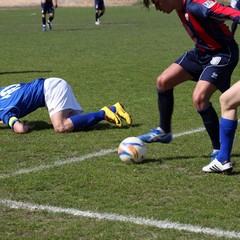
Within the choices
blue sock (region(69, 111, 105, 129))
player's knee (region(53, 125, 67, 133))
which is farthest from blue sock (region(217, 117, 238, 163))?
player's knee (region(53, 125, 67, 133))

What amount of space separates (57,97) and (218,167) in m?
2.65

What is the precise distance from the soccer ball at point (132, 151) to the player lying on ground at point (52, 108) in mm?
1570

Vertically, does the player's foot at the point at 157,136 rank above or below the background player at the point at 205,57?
below

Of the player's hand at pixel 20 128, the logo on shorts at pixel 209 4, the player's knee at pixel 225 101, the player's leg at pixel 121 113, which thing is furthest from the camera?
the player's leg at pixel 121 113

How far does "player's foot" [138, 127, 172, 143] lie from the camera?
22.6ft

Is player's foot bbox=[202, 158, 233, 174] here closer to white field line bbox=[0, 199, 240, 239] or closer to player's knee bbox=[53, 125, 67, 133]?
white field line bbox=[0, 199, 240, 239]

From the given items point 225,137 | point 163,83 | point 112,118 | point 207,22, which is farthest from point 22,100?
point 225,137

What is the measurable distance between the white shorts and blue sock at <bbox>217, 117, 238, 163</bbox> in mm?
2548

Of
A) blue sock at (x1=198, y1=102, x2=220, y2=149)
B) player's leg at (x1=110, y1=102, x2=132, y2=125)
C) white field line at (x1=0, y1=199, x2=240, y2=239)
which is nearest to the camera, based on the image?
white field line at (x1=0, y1=199, x2=240, y2=239)

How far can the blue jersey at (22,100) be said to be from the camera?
813 centimetres

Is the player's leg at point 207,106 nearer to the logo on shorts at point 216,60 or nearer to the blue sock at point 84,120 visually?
the logo on shorts at point 216,60

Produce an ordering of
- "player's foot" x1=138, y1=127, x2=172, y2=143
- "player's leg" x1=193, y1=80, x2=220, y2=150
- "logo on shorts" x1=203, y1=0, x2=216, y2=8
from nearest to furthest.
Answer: "logo on shorts" x1=203, y1=0, x2=216, y2=8, "player's leg" x1=193, y1=80, x2=220, y2=150, "player's foot" x1=138, y1=127, x2=172, y2=143

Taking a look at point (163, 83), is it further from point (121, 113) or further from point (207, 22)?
point (121, 113)

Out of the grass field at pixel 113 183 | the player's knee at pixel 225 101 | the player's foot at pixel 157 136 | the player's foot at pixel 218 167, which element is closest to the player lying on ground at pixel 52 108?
the grass field at pixel 113 183
